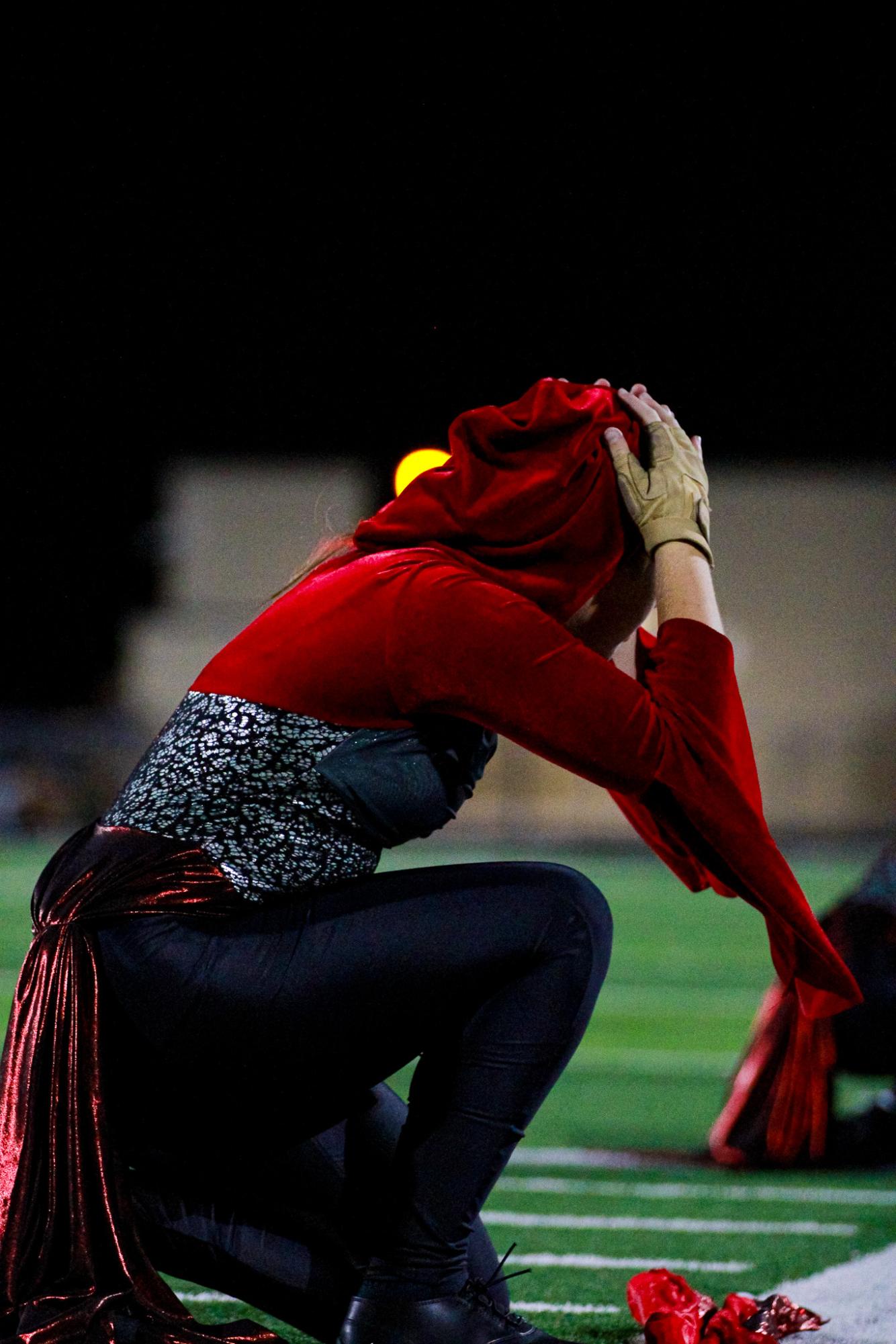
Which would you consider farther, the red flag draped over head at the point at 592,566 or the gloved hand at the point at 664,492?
the gloved hand at the point at 664,492

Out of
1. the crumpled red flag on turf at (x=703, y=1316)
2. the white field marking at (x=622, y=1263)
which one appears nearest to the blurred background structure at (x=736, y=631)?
the white field marking at (x=622, y=1263)

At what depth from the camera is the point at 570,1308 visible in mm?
2701

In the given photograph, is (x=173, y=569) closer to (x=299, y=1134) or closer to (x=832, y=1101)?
(x=832, y=1101)

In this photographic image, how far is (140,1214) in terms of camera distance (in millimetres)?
2252

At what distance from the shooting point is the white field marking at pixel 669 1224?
339 centimetres

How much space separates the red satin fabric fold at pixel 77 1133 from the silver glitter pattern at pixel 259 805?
0.11 feet

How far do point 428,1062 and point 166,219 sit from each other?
1807cm

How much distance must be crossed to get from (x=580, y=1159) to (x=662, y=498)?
8.47 ft

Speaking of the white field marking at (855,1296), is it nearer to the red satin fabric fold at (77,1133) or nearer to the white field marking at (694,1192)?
the white field marking at (694,1192)

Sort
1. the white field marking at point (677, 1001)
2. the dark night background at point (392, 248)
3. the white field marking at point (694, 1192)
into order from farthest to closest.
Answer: the dark night background at point (392, 248)
the white field marking at point (677, 1001)
the white field marking at point (694, 1192)

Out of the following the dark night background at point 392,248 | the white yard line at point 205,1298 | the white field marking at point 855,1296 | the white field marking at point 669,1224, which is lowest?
the white field marking at point 669,1224

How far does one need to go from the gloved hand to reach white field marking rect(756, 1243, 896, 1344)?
126 centimetres

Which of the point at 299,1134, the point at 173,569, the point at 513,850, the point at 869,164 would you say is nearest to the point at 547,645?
the point at 299,1134

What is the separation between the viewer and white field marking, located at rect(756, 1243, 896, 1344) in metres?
2.52
